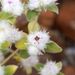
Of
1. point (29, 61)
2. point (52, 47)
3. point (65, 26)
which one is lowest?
point (65, 26)

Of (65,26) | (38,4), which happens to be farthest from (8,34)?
(65,26)

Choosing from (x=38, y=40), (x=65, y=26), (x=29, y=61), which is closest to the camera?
(x=38, y=40)

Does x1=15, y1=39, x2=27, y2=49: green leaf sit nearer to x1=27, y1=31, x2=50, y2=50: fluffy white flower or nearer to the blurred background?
x1=27, y1=31, x2=50, y2=50: fluffy white flower

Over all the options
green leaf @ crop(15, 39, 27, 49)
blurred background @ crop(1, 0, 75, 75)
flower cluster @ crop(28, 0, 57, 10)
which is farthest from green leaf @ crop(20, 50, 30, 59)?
blurred background @ crop(1, 0, 75, 75)

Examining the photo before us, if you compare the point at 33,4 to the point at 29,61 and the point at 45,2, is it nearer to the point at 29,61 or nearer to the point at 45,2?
the point at 45,2

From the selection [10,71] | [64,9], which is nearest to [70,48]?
[64,9]

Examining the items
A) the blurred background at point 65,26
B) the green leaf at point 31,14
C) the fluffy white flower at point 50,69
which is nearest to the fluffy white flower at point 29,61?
the fluffy white flower at point 50,69

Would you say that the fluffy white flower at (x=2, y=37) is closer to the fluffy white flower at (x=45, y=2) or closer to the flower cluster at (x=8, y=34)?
the flower cluster at (x=8, y=34)

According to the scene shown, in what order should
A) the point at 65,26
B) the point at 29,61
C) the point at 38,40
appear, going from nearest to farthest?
1. the point at 38,40
2. the point at 29,61
3. the point at 65,26

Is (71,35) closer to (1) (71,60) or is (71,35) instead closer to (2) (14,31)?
(1) (71,60)
